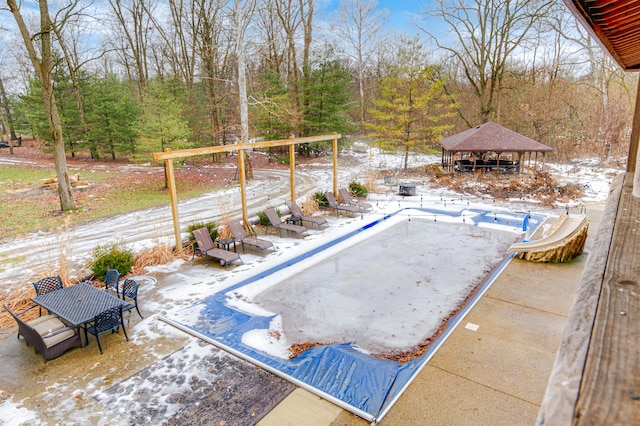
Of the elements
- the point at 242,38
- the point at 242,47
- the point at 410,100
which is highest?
the point at 242,38

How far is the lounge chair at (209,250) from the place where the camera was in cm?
866

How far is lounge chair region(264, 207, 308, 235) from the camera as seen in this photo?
35.3ft

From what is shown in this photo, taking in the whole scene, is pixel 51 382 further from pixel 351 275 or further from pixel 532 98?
pixel 532 98

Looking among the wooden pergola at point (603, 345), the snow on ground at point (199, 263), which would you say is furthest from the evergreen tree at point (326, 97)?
the wooden pergola at point (603, 345)

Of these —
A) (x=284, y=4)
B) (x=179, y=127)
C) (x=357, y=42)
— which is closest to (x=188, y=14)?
(x=284, y=4)

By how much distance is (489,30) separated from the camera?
24297 millimetres

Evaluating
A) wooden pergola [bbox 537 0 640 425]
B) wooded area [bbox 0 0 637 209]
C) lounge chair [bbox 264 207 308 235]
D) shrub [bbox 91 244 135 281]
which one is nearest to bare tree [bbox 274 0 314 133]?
wooded area [bbox 0 0 637 209]

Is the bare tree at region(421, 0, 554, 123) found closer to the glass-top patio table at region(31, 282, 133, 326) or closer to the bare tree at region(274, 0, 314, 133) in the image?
the bare tree at region(274, 0, 314, 133)

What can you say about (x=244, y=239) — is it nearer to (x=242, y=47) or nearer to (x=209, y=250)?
(x=209, y=250)

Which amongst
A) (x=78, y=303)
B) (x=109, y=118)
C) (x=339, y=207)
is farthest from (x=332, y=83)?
(x=78, y=303)

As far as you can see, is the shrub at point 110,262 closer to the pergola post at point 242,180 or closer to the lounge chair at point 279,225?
the pergola post at point 242,180

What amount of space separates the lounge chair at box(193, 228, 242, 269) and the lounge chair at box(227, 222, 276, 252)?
0.66 meters

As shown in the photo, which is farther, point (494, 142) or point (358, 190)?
point (494, 142)

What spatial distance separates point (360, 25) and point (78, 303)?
3609 centimetres
